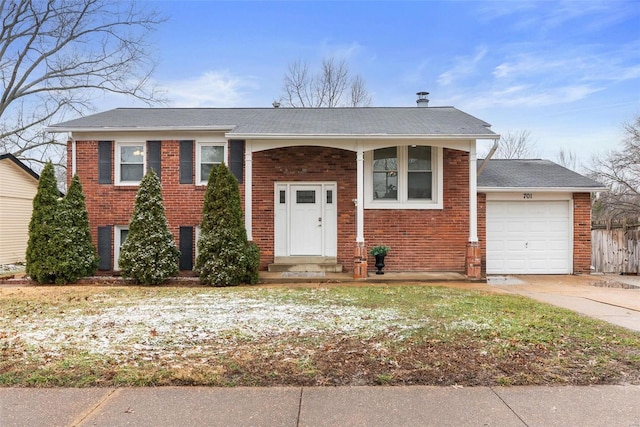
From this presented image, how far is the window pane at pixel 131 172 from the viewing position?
36.9 ft

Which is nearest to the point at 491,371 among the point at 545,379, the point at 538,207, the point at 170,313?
the point at 545,379

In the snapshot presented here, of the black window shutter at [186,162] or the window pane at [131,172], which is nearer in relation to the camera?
the black window shutter at [186,162]

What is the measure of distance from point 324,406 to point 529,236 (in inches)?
394

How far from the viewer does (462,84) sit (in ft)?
62.2

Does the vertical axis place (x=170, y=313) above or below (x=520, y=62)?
below

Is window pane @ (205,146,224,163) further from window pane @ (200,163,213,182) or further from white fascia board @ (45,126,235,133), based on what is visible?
white fascia board @ (45,126,235,133)

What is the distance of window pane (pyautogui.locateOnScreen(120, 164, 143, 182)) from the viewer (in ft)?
36.9

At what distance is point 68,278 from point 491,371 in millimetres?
9407

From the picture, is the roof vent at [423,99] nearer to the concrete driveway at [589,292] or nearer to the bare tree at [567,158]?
the concrete driveway at [589,292]

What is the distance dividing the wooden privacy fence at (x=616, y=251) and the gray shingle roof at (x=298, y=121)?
194 inches

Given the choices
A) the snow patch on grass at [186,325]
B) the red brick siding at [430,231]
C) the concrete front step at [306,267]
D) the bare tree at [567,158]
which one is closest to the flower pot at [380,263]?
the red brick siding at [430,231]

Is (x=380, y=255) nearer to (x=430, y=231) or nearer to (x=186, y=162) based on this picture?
(x=430, y=231)

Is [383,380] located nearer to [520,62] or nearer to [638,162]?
[520,62]

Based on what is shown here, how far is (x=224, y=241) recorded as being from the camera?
9281mm
